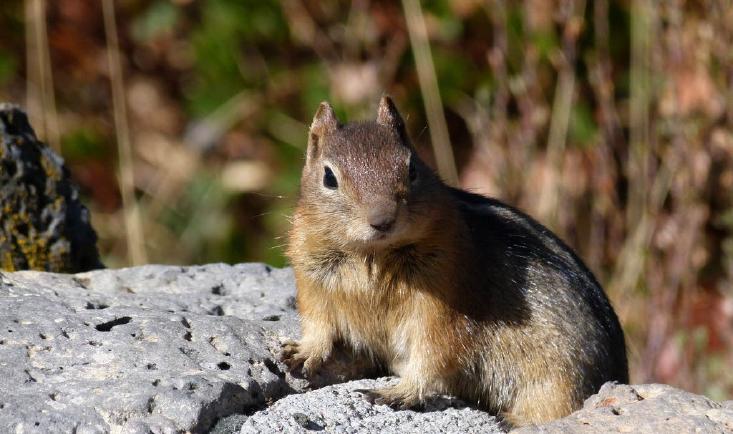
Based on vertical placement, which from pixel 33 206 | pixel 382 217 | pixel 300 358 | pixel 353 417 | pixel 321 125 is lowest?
pixel 353 417

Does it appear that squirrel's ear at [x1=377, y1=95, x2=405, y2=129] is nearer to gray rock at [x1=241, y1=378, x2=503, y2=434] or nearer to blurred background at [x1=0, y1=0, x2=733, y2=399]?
blurred background at [x1=0, y1=0, x2=733, y2=399]

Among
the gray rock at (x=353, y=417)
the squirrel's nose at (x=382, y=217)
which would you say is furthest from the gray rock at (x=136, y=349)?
the squirrel's nose at (x=382, y=217)

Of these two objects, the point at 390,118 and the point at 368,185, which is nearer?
the point at 368,185

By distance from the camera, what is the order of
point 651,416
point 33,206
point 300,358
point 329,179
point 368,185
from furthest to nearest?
point 33,206
point 329,179
point 300,358
point 368,185
point 651,416

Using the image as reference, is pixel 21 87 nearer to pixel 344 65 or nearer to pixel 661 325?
pixel 344 65

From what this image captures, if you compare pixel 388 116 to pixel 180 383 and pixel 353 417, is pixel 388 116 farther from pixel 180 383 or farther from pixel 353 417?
pixel 180 383

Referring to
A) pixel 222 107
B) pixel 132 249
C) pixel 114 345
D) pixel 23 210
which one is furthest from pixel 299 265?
pixel 222 107

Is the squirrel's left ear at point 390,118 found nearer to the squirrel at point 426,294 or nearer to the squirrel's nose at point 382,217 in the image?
the squirrel at point 426,294

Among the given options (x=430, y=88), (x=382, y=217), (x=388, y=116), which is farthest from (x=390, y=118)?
(x=430, y=88)
